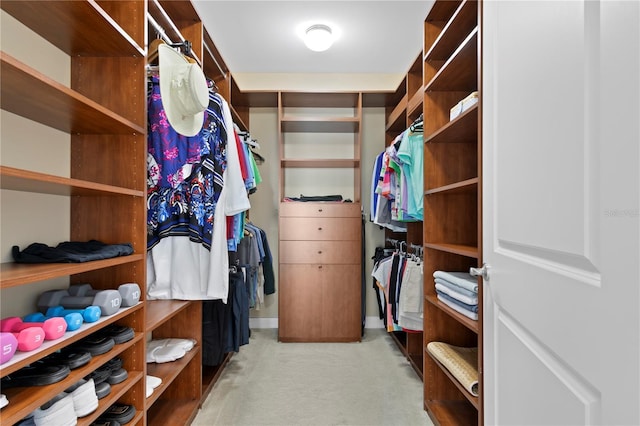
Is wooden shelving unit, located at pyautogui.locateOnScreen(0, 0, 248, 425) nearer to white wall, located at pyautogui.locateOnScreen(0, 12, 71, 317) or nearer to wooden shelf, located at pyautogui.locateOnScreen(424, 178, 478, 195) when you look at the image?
white wall, located at pyautogui.locateOnScreen(0, 12, 71, 317)

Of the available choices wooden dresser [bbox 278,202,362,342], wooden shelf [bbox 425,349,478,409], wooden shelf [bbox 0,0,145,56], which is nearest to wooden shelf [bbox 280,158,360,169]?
wooden dresser [bbox 278,202,362,342]

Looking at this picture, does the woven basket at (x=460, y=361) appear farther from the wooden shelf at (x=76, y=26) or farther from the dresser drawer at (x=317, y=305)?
the wooden shelf at (x=76, y=26)

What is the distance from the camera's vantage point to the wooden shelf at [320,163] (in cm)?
330

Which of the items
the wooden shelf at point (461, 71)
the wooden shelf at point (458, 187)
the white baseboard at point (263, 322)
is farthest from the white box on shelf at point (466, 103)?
the white baseboard at point (263, 322)

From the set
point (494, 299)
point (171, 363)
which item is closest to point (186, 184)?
point (171, 363)

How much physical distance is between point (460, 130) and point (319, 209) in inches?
63.6

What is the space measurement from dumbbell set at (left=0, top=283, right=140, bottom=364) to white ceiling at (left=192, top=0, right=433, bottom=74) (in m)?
2.10

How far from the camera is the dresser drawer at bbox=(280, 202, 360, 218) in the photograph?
3143 millimetres

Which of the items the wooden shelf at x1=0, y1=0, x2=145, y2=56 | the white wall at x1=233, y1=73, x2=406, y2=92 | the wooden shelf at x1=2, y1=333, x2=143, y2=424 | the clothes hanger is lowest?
the wooden shelf at x1=2, y1=333, x2=143, y2=424

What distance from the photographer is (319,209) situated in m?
3.15

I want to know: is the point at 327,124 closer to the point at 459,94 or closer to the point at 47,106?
the point at 459,94

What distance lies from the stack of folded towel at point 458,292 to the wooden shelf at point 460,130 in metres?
0.72

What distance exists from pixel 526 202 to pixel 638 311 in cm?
41

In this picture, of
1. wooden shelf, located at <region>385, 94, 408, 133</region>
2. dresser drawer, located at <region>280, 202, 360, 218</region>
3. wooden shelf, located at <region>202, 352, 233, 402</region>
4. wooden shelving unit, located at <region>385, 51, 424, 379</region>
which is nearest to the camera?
wooden shelf, located at <region>202, 352, 233, 402</region>
